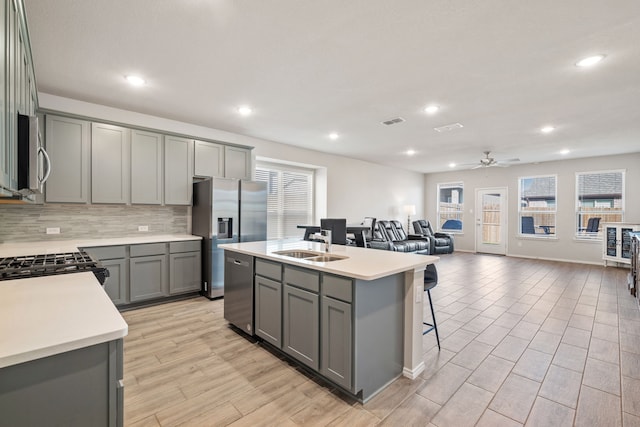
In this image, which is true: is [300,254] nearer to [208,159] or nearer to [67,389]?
[67,389]

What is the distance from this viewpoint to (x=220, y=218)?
4324 millimetres

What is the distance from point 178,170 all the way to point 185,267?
55.2 inches

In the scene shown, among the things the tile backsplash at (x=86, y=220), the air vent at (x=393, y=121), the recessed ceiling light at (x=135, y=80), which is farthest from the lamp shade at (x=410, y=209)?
the recessed ceiling light at (x=135, y=80)

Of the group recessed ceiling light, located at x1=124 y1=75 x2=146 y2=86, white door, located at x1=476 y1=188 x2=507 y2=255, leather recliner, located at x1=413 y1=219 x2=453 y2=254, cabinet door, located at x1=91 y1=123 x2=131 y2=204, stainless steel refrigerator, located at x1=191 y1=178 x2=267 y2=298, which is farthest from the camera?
white door, located at x1=476 y1=188 x2=507 y2=255

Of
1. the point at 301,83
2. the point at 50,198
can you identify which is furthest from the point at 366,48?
the point at 50,198

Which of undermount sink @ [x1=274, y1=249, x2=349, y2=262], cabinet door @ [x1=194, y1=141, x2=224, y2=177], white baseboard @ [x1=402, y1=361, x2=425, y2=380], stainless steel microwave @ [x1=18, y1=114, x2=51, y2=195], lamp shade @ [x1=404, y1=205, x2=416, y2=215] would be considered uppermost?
cabinet door @ [x1=194, y1=141, x2=224, y2=177]

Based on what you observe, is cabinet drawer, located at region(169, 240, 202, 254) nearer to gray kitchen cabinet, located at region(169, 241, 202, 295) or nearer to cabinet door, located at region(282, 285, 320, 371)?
gray kitchen cabinet, located at region(169, 241, 202, 295)

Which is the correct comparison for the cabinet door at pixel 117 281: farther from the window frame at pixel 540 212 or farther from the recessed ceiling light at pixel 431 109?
the window frame at pixel 540 212

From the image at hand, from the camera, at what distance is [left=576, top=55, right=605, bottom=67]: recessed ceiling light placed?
258 cm

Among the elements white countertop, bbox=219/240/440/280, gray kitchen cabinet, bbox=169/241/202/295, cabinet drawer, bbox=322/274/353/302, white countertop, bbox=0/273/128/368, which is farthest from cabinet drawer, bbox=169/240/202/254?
cabinet drawer, bbox=322/274/353/302

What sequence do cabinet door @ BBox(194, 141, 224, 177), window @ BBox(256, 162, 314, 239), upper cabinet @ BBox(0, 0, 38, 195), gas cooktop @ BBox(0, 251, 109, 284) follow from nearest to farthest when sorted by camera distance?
1. upper cabinet @ BBox(0, 0, 38, 195)
2. gas cooktop @ BBox(0, 251, 109, 284)
3. cabinet door @ BBox(194, 141, 224, 177)
4. window @ BBox(256, 162, 314, 239)

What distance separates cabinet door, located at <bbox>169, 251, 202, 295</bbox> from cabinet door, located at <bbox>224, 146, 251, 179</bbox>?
141cm

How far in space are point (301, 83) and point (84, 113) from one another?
276 centimetres

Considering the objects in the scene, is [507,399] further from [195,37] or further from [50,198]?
[50,198]
